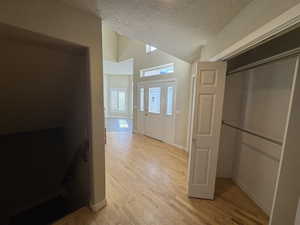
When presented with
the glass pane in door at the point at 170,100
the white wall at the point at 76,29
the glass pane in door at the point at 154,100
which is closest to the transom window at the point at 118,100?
the glass pane in door at the point at 154,100

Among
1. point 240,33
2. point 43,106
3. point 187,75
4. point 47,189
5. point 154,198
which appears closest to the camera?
point 240,33

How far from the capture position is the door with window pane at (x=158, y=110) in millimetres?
4516

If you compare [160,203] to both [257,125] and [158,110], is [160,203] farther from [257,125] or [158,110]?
[158,110]

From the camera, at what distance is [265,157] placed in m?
1.94

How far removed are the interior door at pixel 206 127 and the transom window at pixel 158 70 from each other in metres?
2.59

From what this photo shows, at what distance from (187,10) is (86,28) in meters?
1.13

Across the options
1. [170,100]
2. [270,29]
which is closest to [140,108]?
[170,100]

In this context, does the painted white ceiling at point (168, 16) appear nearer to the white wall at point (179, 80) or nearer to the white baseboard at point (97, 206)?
the white wall at point (179, 80)

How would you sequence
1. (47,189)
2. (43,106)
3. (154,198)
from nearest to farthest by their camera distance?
(154,198) < (43,106) < (47,189)

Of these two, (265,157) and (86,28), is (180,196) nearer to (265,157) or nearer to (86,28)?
(265,157)

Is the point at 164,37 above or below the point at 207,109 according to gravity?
above

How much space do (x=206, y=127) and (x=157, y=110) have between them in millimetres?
3044

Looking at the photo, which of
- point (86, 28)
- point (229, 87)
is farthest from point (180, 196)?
point (86, 28)

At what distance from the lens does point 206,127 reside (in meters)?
2.00
